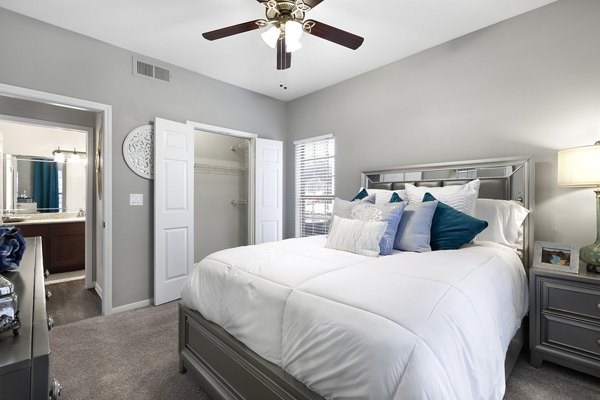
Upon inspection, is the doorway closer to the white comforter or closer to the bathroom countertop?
the bathroom countertop

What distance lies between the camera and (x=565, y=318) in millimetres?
1904

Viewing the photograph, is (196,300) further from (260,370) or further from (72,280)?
(72,280)

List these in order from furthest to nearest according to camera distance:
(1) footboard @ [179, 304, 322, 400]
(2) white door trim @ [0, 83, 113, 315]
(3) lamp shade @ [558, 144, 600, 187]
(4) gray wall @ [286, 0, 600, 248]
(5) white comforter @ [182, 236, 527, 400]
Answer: (2) white door trim @ [0, 83, 113, 315], (4) gray wall @ [286, 0, 600, 248], (3) lamp shade @ [558, 144, 600, 187], (1) footboard @ [179, 304, 322, 400], (5) white comforter @ [182, 236, 527, 400]

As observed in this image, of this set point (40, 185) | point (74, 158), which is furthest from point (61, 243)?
point (74, 158)

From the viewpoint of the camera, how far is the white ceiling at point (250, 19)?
238cm

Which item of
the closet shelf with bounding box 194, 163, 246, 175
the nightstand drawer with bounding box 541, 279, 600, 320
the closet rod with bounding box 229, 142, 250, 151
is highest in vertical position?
the closet rod with bounding box 229, 142, 250, 151

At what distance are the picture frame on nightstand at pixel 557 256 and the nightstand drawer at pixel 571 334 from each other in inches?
13.2

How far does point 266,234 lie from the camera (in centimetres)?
428

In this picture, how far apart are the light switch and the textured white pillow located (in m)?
2.27

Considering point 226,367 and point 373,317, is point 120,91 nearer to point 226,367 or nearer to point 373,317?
point 226,367

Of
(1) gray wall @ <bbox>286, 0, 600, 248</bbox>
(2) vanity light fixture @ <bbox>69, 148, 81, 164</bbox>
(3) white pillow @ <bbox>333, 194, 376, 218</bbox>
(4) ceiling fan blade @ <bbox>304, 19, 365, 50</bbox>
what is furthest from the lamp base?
(2) vanity light fixture @ <bbox>69, 148, 81, 164</bbox>

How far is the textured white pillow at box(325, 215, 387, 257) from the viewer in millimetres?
1965

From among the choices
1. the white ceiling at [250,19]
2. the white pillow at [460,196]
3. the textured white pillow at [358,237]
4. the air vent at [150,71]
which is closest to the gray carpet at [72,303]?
the air vent at [150,71]

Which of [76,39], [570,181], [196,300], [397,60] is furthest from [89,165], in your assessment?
[570,181]
